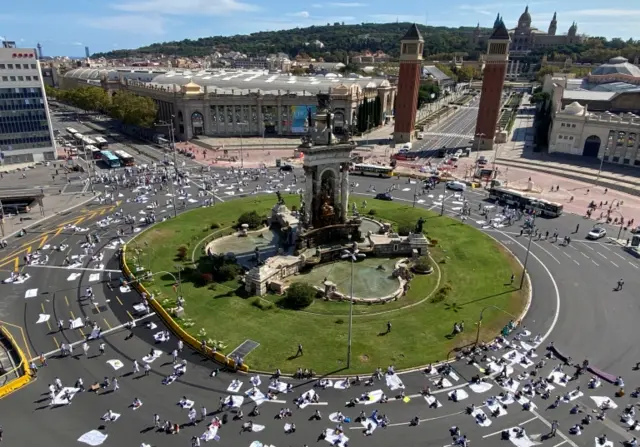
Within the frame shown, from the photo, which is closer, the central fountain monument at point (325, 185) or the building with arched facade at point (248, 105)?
the central fountain monument at point (325, 185)

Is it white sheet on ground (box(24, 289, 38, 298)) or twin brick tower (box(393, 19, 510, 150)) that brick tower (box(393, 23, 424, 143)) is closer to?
twin brick tower (box(393, 19, 510, 150))

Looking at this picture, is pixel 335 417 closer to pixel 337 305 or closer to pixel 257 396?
pixel 257 396

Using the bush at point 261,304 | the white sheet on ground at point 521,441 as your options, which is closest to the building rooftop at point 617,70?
the bush at point 261,304

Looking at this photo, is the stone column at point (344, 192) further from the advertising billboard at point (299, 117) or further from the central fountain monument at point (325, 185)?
the advertising billboard at point (299, 117)

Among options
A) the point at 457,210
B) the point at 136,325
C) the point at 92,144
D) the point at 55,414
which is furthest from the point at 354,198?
the point at 92,144

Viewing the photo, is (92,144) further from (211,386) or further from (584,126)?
(584,126)

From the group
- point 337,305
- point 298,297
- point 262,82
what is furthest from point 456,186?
point 262,82
